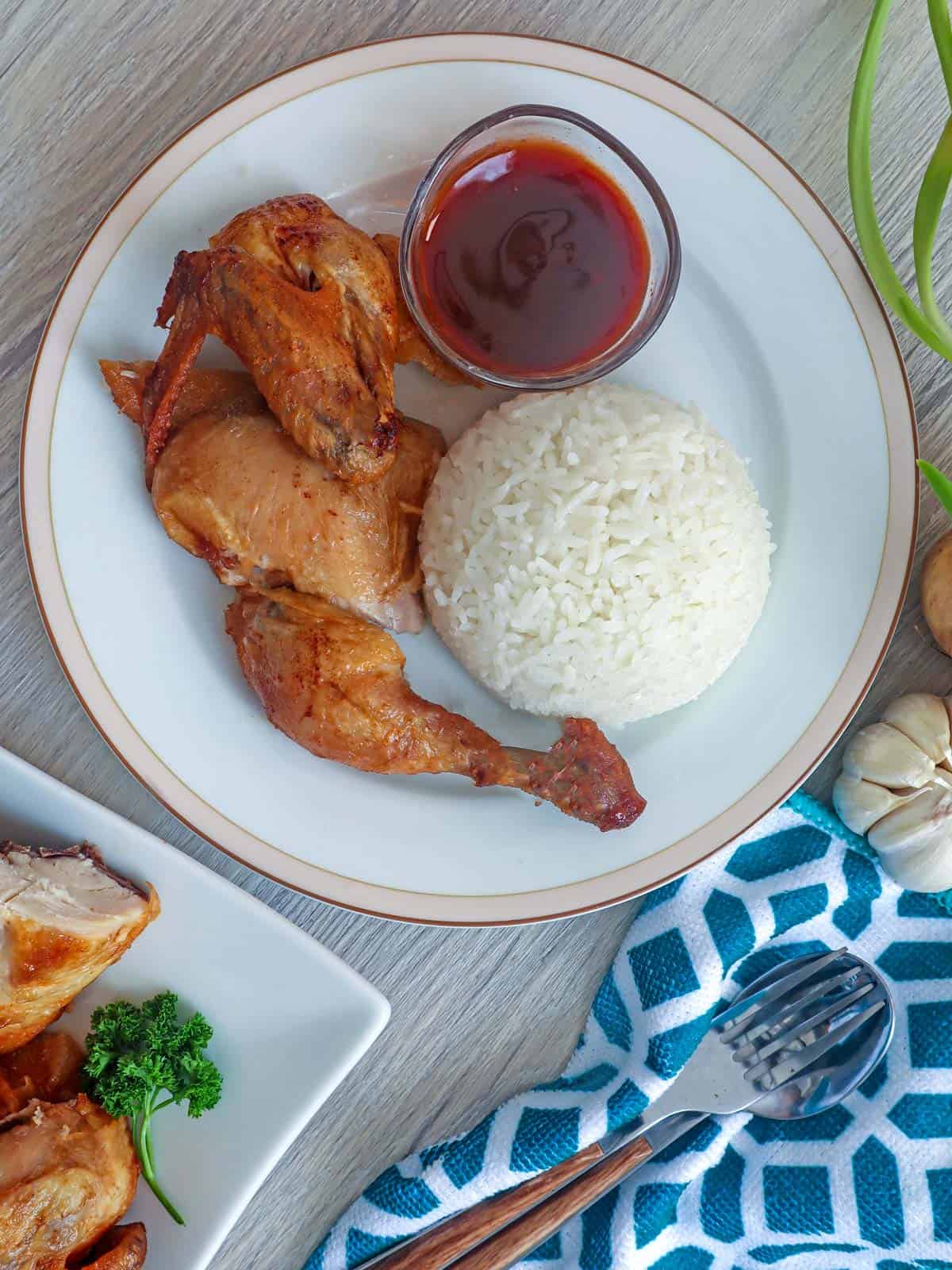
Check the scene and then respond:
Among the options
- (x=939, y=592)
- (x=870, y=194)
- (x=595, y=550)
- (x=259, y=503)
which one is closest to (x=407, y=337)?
(x=259, y=503)

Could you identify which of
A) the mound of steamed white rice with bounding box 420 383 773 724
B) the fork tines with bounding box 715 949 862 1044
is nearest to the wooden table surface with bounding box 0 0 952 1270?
the fork tines with bounding box 715 949 862 1044

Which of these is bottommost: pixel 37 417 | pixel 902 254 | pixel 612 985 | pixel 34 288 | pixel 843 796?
pixel 612 985

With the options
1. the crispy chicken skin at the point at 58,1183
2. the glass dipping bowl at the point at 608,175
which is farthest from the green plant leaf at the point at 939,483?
the crispy chicken skin at the point at 58,1183

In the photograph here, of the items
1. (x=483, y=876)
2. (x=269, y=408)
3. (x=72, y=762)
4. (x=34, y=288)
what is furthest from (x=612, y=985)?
(x=34, y=288)

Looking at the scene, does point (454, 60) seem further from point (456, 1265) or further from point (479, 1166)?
point (456, 1265)

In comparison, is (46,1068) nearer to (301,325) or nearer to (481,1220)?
(481,1220)

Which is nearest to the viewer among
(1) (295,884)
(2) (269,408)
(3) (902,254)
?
(2) (269,408)

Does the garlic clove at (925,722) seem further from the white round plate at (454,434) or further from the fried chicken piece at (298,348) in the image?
the fried chicken piece at (298,348)
